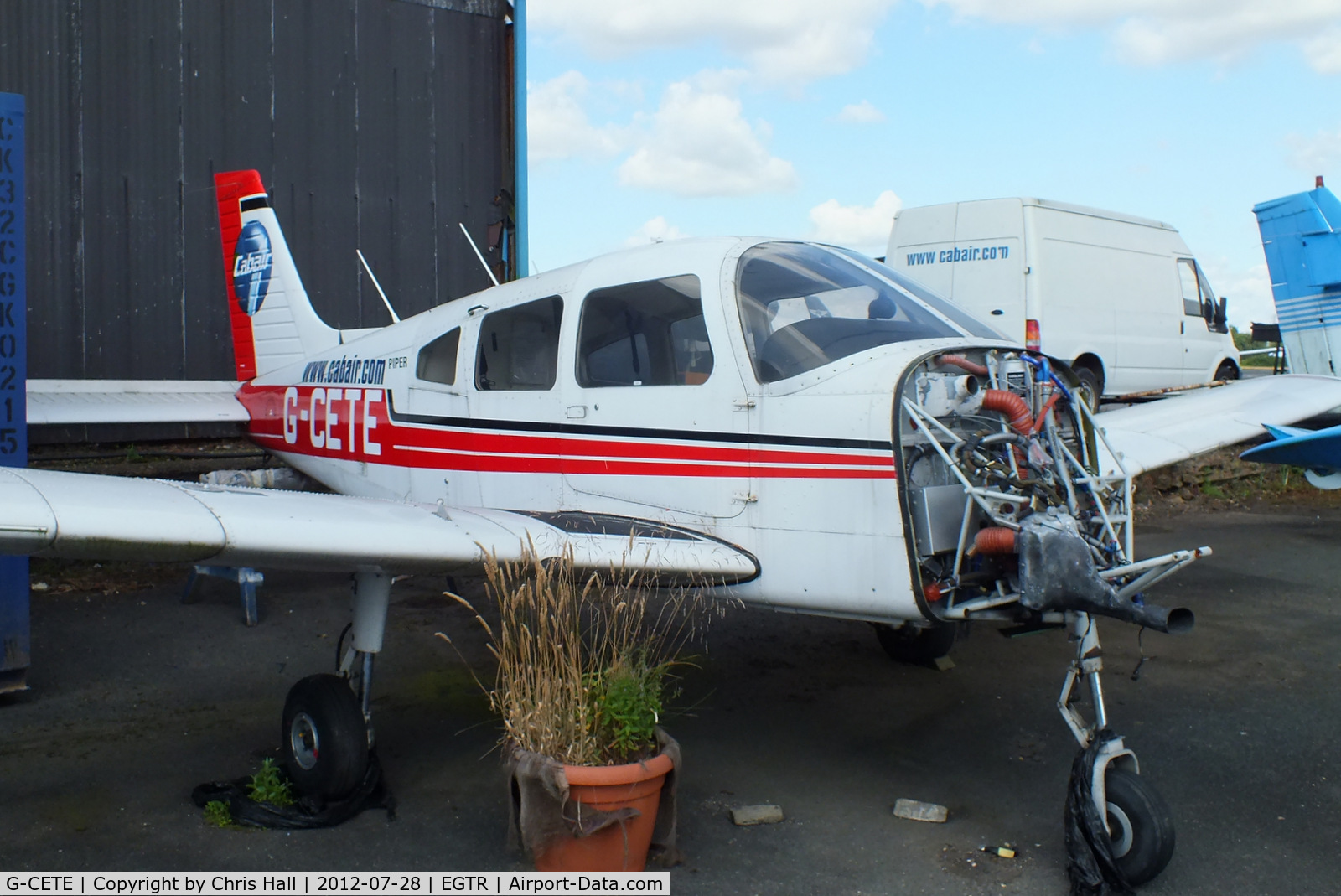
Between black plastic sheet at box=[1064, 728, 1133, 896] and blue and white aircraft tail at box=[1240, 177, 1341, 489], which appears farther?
blue and white aircraft tail at box=[1240, 177, 1341, 489]

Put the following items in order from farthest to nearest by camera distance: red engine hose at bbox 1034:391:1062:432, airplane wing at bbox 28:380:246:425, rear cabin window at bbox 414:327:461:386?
airplane wing at bbox 28:380:246:425 → rear cabin window at bbox 414:327:461:386 → red engine hose at bbox 1034:391:1062:432

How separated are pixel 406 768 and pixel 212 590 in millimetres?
3541

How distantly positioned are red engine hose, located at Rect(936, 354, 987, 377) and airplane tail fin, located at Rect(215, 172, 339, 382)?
15.3 feet

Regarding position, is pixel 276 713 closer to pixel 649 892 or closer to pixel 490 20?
pixel 649 892

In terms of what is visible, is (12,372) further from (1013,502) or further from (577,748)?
(1013,502)

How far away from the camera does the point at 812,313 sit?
3865 mm

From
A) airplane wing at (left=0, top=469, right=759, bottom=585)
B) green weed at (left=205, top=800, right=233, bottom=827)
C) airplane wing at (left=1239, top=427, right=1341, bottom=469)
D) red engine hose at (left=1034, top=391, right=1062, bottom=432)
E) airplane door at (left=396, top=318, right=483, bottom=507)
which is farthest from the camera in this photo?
airplane door at (left=396, top=318, right=483, bottom=507)

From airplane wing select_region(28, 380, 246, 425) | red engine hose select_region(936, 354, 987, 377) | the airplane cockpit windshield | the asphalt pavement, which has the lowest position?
the asphalt pavement

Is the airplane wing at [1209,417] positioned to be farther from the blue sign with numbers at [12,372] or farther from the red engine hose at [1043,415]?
the blue sign with numbers at [12,372]

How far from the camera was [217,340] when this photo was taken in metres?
9.15

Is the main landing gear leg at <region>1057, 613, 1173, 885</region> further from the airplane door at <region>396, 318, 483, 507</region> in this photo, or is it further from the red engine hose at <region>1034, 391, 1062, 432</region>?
the airplane door at <region>396, 318, 483, 507</region>

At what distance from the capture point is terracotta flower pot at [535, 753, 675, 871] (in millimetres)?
2967

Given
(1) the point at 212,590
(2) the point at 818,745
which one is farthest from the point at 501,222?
(2) the point at 818,745
